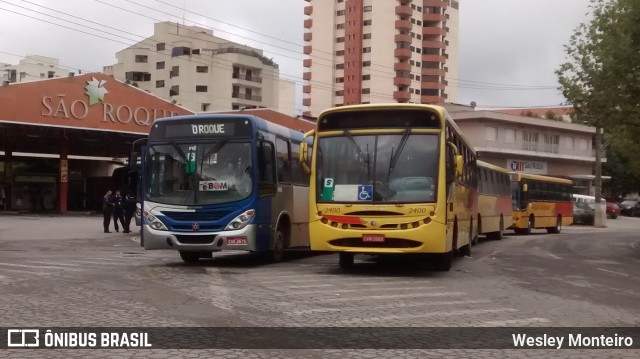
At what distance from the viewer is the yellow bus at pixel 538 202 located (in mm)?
33594

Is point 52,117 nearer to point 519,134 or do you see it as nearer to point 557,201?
point 557,201

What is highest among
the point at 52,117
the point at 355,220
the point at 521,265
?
the point at 52,117

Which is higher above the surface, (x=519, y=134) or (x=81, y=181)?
(x=519, y=134)

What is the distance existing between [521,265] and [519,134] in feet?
165

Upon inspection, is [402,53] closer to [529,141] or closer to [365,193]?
[529,141]

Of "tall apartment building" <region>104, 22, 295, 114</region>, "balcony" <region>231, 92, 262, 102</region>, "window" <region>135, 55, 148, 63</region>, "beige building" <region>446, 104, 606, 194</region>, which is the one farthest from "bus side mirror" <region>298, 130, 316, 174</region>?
"window" <region>135, 55, 148, 63</region>

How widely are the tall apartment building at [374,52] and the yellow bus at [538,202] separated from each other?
66247 millimetres

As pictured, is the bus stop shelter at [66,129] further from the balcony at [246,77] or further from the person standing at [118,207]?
the balcony at [246,77]

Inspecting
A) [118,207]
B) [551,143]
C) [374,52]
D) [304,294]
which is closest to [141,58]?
[374,52]

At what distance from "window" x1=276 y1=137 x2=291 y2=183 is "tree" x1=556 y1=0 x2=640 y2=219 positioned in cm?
1022

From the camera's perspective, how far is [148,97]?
138 ft

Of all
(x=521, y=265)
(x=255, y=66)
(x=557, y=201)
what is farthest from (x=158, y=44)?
(x=521, y=265)

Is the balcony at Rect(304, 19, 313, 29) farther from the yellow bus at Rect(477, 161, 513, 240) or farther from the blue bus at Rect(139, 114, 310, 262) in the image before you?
the blue bus at Rect(139, 114, 310, 262)

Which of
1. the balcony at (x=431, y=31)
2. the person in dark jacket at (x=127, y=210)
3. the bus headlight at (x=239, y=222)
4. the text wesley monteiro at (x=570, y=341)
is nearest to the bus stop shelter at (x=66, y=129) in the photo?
the person in dark jacket at (x=127, y=210)
